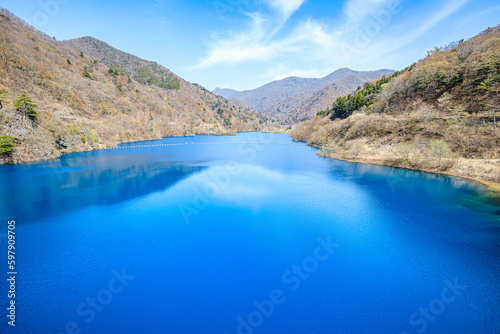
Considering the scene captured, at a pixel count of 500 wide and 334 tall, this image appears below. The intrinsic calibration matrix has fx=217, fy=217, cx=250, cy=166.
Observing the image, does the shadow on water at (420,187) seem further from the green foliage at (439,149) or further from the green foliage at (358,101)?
the green foliage at (358,101)

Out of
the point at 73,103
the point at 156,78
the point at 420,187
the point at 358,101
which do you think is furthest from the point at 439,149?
the point at 156,78

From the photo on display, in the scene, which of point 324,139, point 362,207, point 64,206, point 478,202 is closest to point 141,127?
point 324,139

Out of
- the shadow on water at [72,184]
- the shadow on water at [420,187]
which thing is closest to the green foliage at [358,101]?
the shadow on water at [420,187]

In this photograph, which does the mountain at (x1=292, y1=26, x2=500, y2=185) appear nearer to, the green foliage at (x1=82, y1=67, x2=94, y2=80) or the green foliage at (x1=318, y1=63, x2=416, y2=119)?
the green foliage at (x1=318, y1=63, x2=416, y2=119)

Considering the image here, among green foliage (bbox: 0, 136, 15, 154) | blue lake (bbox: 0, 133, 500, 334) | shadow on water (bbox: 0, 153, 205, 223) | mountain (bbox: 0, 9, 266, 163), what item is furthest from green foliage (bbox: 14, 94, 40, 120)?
blue lake (bbox: 0, 133, 500, 334)

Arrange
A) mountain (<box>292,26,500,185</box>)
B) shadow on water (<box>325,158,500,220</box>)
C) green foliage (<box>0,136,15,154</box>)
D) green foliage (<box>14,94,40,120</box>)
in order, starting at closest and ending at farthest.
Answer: shadow on water (<box>325,158,500,220</box>) < mountain (<box>292,26,500,185</box>) < green foliage (<box>0,136,15,154</box>) < green foliage (<box>14,94,40,120</box>)

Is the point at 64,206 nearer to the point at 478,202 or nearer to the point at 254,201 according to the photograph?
the point at 254,201

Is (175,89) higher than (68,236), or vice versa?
(175,89)
